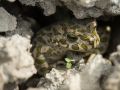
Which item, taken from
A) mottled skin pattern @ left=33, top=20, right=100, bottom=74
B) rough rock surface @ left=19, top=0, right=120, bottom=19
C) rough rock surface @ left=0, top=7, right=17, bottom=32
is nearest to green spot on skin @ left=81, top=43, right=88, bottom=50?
mottled skin pattern @ left=33, top=20, right=100, bottom=74

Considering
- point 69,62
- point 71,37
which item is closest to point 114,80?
point 69,62

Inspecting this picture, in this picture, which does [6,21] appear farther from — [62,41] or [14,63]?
[14,63]

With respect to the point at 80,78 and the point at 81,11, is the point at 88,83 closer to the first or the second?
the point at 80,78

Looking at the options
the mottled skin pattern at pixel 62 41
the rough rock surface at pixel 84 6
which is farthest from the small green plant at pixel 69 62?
the rough rock surface at pixel 84 6

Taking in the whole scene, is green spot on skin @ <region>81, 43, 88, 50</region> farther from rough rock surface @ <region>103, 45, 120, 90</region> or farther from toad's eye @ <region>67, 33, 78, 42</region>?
rough rock surface @ <region>103, 45, 120, 90</region>

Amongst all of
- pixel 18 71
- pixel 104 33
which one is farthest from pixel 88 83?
pixel 104 33

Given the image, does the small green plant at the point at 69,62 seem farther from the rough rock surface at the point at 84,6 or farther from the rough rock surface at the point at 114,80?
the rough rock surface at the point at 114,80
